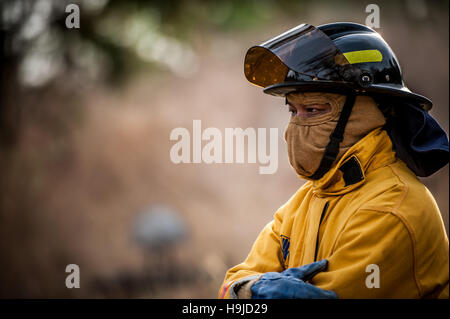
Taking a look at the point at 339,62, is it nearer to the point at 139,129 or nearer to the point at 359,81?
the point at 359,81

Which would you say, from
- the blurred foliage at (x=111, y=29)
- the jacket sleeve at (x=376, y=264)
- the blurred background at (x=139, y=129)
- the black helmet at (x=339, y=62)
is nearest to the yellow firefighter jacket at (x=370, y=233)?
the jacket sleeve at (x=376, y=264)

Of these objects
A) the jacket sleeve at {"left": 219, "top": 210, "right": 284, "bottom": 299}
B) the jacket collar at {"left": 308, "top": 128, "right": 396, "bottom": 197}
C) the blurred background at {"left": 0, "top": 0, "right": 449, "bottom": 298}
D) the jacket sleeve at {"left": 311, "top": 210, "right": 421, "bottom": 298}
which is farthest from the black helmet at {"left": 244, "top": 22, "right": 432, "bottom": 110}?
the blurred background at {"left": 0, "top": 0, "right": 449, "bottom": 298}

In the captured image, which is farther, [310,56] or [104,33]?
[104,33]

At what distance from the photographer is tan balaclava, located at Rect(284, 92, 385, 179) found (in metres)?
2.31

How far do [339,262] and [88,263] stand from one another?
8.97m

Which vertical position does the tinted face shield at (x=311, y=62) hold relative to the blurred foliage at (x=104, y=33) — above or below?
below

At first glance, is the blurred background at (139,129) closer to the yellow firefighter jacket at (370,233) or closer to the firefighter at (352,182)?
the firefighter at (352,182)

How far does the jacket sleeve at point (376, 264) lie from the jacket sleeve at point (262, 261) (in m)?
0.44

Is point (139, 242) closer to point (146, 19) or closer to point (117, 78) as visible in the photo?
point (117, 78)

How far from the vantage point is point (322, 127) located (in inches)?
92.5

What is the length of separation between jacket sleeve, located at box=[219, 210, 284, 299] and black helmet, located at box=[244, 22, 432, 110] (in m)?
0.88

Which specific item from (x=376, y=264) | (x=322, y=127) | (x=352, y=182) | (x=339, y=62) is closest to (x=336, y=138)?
(x=322, y=127)

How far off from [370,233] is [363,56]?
992 millimetres

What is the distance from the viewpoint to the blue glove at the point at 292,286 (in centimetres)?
192
